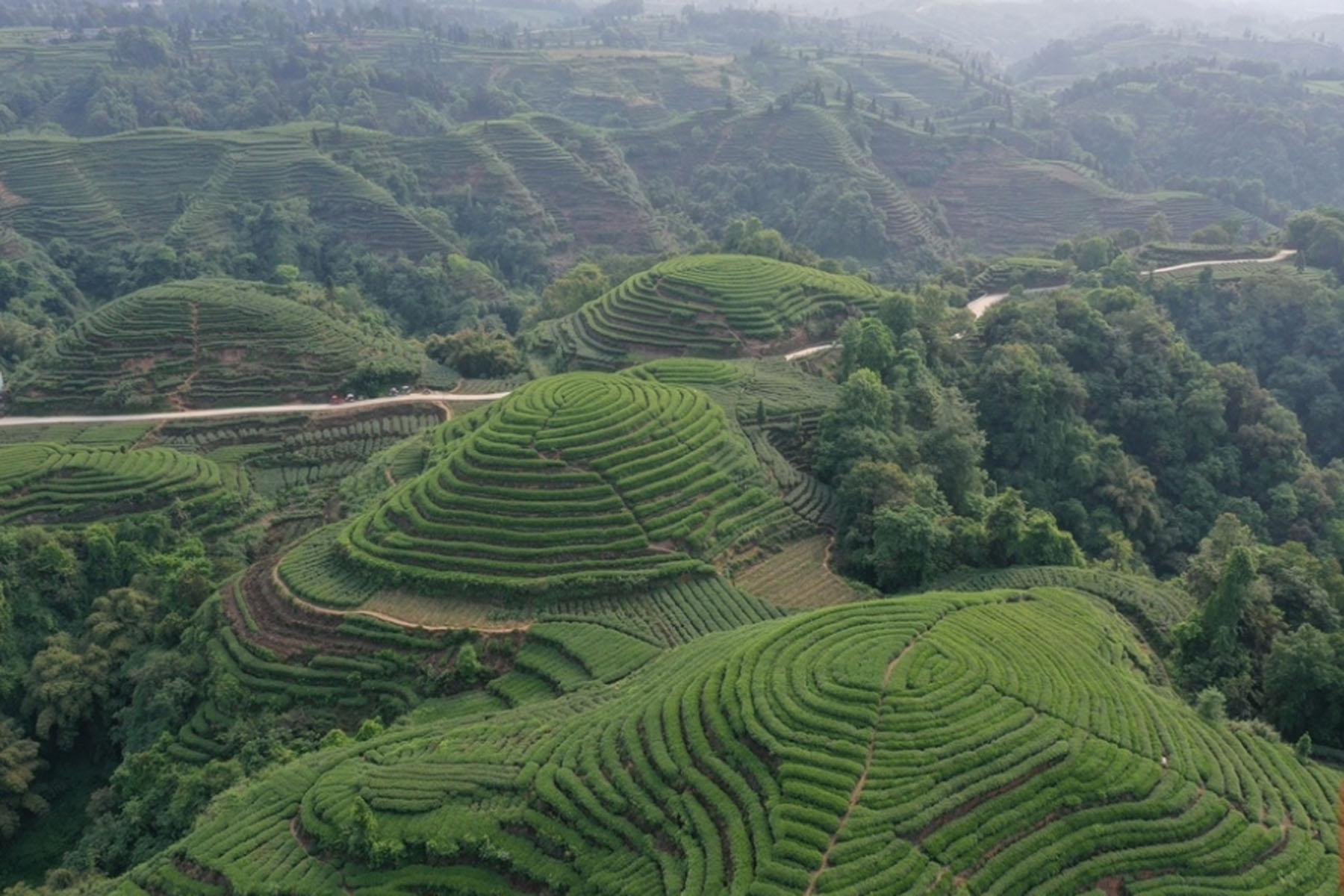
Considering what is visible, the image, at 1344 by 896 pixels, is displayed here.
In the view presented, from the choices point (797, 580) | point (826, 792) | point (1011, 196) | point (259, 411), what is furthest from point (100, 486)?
point (1011, 196)

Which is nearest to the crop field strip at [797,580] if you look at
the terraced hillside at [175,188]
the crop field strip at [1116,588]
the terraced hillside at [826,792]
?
the crop field strip at [1116,588]

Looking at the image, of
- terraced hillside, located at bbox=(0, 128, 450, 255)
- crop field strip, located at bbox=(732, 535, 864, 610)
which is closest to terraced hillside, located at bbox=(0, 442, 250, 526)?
crop field strip, located at bbox=(732, 535, 864, 610)

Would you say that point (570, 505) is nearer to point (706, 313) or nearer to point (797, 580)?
point (797, 580)

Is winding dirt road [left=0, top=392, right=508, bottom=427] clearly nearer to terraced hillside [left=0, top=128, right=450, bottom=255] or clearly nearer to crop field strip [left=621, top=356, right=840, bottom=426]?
crop field strip [left=621, top=356, right=840, bottom=426]

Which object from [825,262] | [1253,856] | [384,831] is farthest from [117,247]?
[1253,856]

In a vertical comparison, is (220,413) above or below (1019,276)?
below

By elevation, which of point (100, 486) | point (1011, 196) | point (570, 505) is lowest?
point (100, 486)

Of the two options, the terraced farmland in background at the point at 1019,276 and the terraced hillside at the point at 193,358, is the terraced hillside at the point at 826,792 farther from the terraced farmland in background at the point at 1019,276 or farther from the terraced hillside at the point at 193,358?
the terraced farmland in background at the point at 1019,276
